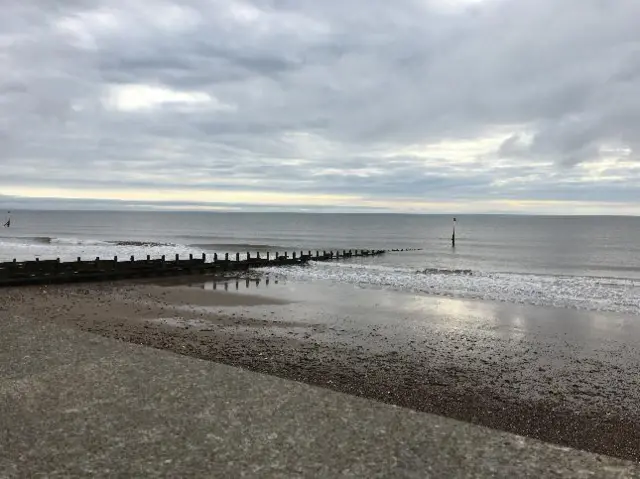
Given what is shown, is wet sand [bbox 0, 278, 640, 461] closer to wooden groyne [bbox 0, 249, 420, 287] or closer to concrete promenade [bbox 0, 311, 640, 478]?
wooden groyne [bbox 0, 249, 420, 287]

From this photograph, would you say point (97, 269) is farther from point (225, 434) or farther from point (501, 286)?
point (225, 434)

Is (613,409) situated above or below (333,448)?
below

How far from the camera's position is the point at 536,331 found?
1784 cm

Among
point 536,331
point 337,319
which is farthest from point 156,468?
point 536,331

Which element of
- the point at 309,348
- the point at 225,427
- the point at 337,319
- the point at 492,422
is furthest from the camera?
the point at 337,319

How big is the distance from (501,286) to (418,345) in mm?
17325

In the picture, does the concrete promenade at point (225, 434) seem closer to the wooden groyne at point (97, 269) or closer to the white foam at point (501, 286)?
the wooden groyne at point (97, 269)

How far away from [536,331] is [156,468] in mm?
14997

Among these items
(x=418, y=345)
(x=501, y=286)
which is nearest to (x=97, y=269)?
(x=418, y=345)

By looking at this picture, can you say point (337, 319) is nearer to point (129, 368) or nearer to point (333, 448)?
point (129, 368)

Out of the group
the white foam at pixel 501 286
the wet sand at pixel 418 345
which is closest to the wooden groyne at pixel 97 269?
the wet sand at pixel 418 345

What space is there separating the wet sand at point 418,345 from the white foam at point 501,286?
282cm

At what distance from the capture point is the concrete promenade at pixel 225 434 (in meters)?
6.03

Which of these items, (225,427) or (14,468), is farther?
(225,427)
